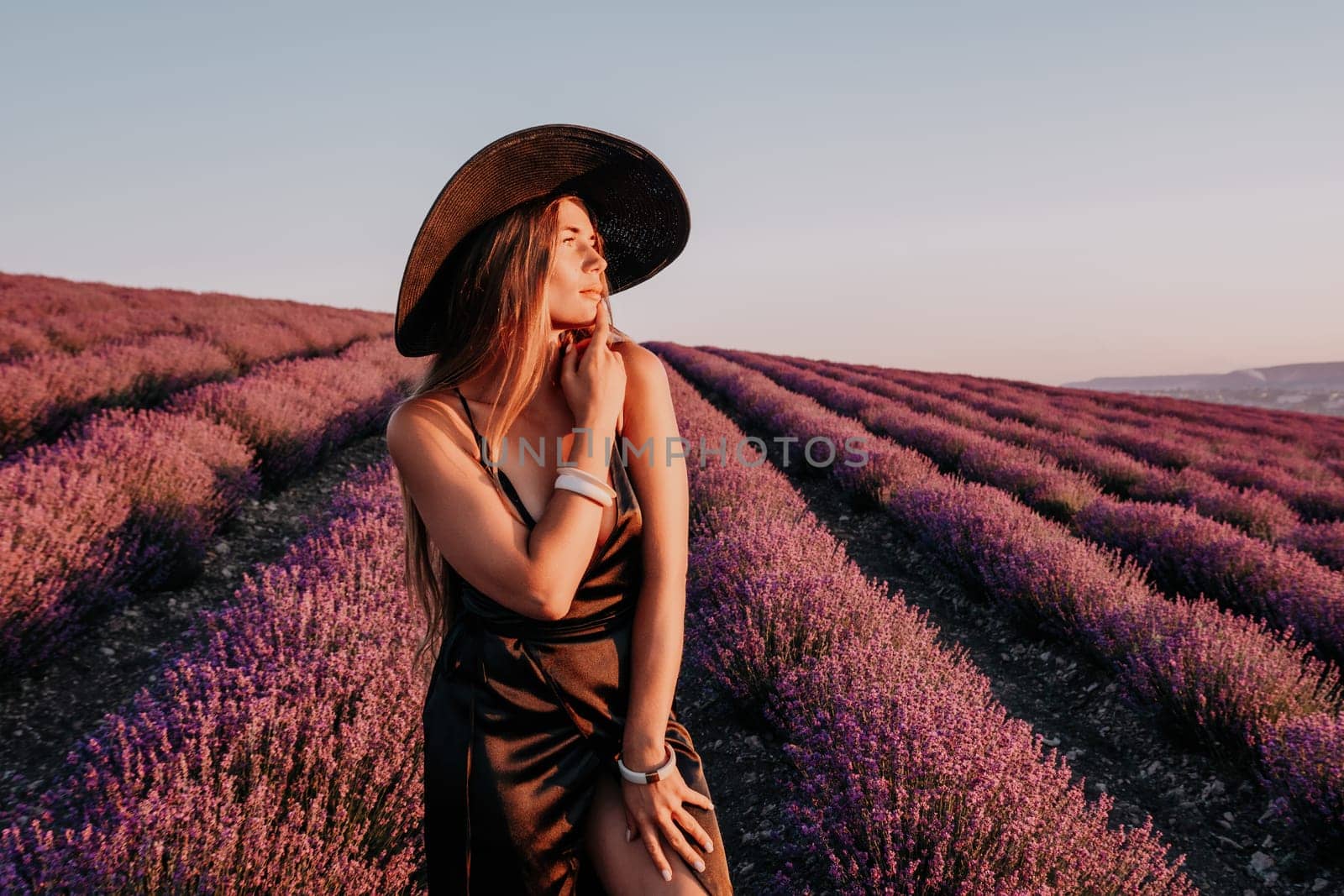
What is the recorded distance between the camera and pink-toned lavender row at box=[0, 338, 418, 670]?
3.31 metres

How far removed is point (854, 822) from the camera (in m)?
1.92

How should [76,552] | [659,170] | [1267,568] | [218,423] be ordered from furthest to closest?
1. [218,423]
2. [1267,568]
3. [76,552]
4. [659,170]

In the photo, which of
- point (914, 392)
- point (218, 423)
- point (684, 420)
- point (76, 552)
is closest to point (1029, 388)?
point (914, 392)

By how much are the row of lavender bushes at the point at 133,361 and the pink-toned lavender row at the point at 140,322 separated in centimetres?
4

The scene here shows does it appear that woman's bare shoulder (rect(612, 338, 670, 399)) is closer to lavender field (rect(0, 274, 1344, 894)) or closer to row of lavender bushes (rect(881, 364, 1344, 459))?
lavender field (rect(0, 274, 1344, 894))

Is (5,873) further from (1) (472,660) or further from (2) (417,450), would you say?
(2) (417,450)

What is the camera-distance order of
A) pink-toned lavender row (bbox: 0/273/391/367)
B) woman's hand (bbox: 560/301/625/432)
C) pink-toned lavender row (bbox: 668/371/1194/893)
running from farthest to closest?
pink-toned lavender row (bbox: 0/273/391/367) → pink-toned lavender row (bbox: 668/371/1194/893) → woman's hand (bbox: 560/301/625/432)

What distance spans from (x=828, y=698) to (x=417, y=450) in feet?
6.21

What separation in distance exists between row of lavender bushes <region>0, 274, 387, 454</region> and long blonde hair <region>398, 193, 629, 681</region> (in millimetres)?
6450

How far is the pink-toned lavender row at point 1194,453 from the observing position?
7297mm

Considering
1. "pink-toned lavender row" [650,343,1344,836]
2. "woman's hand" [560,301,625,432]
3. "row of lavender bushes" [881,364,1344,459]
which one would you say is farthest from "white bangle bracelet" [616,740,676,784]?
"row of lavender bushes" [881,364,1344,459]

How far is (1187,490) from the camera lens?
686cm

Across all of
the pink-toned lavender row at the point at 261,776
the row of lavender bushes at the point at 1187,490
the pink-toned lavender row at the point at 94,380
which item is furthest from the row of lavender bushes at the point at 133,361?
the row of lavender bushes at the point at 1187,490

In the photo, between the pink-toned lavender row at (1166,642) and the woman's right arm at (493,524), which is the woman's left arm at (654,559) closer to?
the woman's right arm at (493,524)
